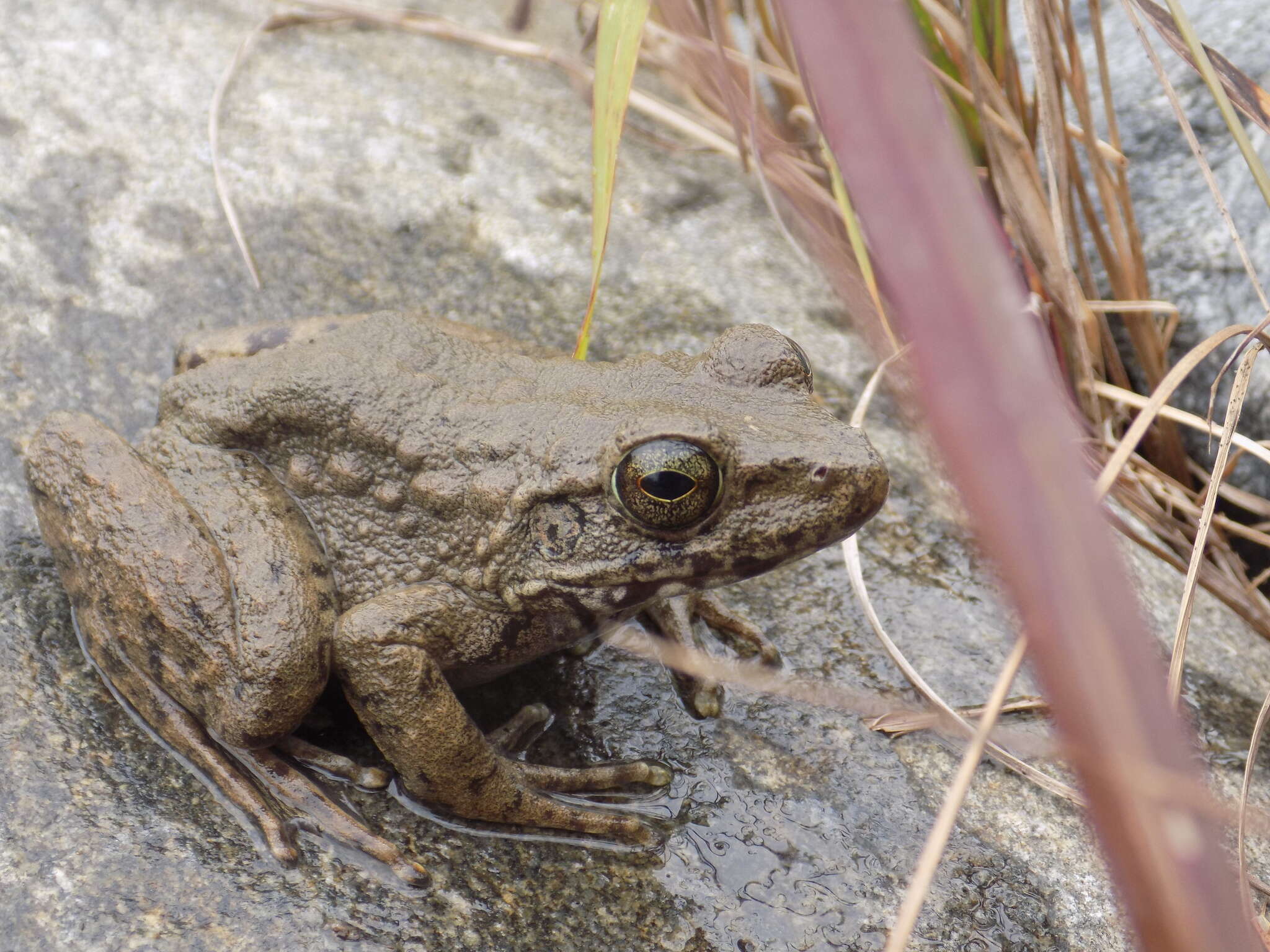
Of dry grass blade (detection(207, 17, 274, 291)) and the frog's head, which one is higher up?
dry grass blade (detection(207, 17, 274, 291))

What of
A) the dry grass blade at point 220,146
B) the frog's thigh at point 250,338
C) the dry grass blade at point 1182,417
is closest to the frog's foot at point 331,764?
the frog's thigh at point 250,338

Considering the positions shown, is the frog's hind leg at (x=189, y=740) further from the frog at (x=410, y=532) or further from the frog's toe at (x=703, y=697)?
the frog's toe at (x=703, y=697)

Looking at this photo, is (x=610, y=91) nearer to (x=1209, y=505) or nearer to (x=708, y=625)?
(x=708, y=625)

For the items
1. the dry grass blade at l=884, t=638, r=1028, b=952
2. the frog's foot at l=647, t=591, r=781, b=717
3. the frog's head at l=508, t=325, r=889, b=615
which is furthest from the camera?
the frog's foot at l=647, t=591, r=781, b=717

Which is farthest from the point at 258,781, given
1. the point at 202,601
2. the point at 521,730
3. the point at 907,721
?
the point at 907,721

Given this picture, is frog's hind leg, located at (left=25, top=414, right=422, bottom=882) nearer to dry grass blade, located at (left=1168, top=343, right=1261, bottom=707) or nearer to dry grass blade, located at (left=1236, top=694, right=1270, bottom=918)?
dry grass blade, located at (left=1236, top=694, right=1270, bottom=918)

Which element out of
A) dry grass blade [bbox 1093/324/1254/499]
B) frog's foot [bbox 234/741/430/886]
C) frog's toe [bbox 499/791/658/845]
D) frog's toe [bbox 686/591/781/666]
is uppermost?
dry grass blade [bbox 1093/324/1254/499]

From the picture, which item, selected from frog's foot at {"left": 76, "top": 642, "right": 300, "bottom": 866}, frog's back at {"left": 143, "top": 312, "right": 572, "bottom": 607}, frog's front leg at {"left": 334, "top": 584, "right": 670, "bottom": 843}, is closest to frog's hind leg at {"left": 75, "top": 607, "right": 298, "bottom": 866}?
frog's foot at {"left": 76, "top": 642, "right": 300, "bottom": 866}
